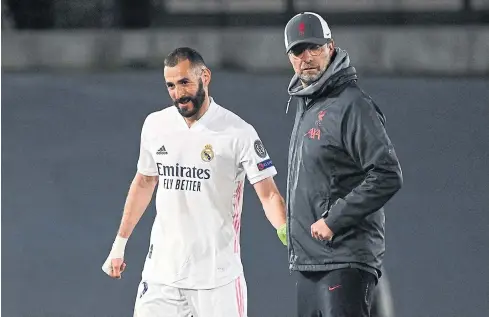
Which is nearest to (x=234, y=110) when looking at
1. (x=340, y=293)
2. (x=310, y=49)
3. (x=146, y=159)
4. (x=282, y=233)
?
(x=146, y=159)

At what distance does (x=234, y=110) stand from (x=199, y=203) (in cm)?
179

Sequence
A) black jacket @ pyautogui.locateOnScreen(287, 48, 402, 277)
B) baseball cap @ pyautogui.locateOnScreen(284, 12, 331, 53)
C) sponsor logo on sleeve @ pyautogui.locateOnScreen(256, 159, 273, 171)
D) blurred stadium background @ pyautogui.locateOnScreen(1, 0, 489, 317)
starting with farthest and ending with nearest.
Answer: blurred stadium background @ pyautogui.locateOnScreen(1, 0, 489, 317), sponsor logo on sleeve @ pyautogui.locateOnScreen(256, 159, 273, 171), baseball cap @ pyautogui.locateOnScreen(284, 12, 331, 53), black jacket @ pyautogui.locateOnScreen(287, 48, 402, 277)

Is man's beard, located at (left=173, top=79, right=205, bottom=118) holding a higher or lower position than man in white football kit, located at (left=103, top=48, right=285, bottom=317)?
higher

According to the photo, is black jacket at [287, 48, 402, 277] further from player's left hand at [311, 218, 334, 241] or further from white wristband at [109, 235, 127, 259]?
white wristband at [109, 235, 127, 259]

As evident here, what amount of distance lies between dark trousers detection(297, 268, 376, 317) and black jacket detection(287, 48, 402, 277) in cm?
3

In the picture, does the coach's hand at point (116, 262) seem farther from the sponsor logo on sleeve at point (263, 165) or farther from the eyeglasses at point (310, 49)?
the eyeglasses at point (310, 49)

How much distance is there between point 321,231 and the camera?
10.0ft

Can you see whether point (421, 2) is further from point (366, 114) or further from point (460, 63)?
point (366, 114)

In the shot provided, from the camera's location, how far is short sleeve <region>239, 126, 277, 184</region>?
3.74 metres

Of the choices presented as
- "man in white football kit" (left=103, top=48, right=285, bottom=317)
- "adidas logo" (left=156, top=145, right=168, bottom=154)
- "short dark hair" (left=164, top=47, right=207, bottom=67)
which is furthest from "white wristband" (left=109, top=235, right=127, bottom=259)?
"short dark hair" (left=164, top=47, right=207, bottom=67)

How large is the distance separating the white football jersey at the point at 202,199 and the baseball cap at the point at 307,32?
25.2 inches

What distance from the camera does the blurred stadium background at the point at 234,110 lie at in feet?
17.1

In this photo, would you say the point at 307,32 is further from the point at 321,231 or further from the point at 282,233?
the point at 282,233

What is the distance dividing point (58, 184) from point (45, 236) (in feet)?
0.88
